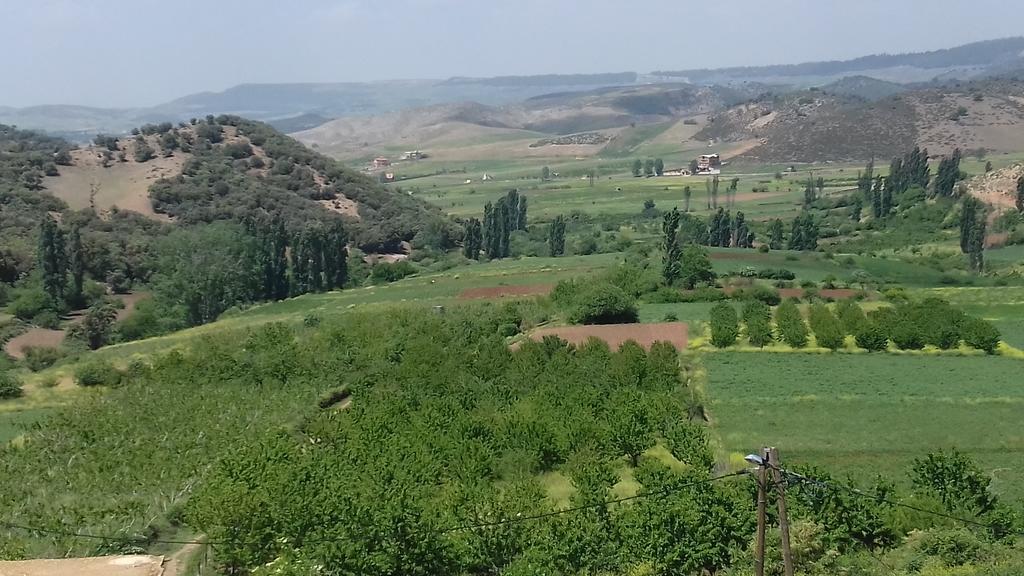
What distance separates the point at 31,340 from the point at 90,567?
46.1 m

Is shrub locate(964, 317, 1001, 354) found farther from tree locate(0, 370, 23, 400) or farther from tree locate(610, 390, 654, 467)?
tree locate(0, 370, 23, 400)

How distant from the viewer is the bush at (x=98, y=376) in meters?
41.5

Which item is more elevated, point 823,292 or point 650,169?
point 823,292

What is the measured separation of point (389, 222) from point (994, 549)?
84.3m

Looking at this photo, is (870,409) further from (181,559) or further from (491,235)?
(491,235)

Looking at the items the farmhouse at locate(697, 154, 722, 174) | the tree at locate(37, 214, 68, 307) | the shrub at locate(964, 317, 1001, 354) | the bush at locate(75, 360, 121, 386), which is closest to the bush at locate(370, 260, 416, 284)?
the tree at locate(37, 214, 68, 307)

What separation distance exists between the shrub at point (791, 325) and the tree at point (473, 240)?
140 ft

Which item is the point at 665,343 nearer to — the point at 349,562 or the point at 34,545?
the point at 349,562

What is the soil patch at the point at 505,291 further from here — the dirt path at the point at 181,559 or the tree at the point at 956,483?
the dirt path at the point at 181,559

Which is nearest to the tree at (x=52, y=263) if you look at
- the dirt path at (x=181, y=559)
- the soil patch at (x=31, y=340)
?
the soil patch at (x=31, y=340)

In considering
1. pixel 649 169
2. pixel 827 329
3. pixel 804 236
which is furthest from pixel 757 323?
pixel 649 169

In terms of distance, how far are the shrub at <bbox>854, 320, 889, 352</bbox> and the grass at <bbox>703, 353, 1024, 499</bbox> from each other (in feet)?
3.25

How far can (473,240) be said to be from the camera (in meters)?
85.9

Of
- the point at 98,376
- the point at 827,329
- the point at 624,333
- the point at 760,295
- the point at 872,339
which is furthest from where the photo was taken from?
the point at 760,295
